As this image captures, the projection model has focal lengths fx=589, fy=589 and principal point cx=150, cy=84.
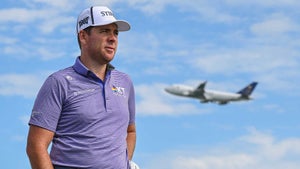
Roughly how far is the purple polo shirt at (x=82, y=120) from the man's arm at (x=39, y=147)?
4cm

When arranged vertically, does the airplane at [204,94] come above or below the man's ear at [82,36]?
above

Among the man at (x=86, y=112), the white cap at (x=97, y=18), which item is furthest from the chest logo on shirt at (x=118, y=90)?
the white cap at (x=97, y=18)

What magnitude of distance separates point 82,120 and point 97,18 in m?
0.66

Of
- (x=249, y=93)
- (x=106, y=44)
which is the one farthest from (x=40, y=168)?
(x=249, y=93)

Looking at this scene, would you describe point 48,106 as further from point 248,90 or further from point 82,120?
point 248,90

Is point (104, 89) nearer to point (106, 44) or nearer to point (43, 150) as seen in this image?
point (106, 44)

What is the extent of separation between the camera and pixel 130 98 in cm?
412

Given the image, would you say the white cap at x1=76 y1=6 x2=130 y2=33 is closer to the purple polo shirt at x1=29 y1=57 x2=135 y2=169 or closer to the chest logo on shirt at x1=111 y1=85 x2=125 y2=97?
the purple polo shirt at x1=29 y1=57 x2=135 y2=169

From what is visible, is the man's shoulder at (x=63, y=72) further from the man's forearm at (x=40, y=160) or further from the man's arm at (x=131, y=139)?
the man's arm at (x=131, y=139)

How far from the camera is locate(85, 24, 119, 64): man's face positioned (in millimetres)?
3725

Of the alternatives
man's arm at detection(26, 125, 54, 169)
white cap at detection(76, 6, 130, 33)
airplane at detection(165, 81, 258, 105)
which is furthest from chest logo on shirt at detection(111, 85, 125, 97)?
airplane at detection(165, 81, 258, 105)

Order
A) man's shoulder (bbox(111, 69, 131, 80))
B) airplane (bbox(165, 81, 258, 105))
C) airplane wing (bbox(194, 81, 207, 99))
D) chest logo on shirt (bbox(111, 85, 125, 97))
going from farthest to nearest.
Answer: airplane wing (bbox(194, 81, 207, 99)) < airplane (bbox(165, 81, 258, 105)) < man's shoulder (bbox(111, 69, 131, 80)) < chest logo on shirt (bbox(111, 85, 125, 97))

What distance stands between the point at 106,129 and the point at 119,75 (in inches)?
20.7

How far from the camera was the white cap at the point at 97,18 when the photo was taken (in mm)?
3770
